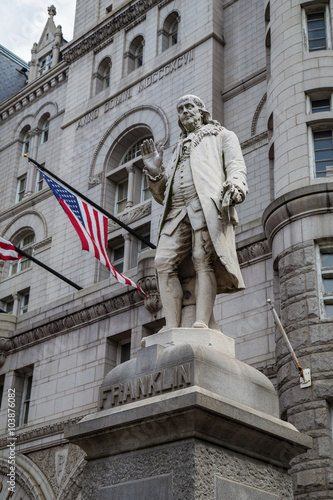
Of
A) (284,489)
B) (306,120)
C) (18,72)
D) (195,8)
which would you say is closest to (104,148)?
(195,8)

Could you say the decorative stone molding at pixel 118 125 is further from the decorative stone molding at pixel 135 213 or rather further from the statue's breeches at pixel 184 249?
the statue's breeches at pixel 184 249

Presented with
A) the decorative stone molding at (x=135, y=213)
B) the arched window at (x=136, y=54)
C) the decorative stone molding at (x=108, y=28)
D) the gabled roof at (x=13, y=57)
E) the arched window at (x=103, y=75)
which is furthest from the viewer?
the gabled roof at (x=13, y=57)

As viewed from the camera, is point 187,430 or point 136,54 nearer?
point 187,430

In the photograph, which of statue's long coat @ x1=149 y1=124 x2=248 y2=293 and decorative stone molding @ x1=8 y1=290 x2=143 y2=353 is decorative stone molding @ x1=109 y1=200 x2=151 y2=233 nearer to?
decorative stone molding @ x1=8 y1=290 x2=143 y2=353

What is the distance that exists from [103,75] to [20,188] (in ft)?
24.4

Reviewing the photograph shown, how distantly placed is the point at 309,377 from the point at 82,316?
11.3 m

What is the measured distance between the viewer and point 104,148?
97.5 ft

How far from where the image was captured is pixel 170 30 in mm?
30016

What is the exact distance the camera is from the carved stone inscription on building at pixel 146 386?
7.27 metres

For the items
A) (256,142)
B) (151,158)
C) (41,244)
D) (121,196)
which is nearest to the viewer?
(151,158)

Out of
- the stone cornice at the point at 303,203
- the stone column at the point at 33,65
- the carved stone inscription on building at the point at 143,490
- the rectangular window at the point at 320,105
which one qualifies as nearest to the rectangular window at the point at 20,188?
the stone column at the point at 33,65

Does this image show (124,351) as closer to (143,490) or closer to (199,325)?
(199,325)

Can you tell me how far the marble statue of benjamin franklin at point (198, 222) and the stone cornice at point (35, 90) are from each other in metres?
26.9

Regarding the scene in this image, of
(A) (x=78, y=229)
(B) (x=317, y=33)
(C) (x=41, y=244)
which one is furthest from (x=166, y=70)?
(A) (x=78, y=229)
